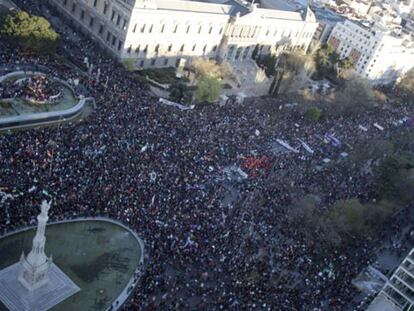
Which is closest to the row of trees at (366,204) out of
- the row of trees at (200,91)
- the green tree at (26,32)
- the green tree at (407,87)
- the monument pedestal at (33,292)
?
the row of trees at (200,91)

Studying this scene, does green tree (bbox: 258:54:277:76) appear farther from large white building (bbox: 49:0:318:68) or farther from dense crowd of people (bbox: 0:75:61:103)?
dense crowd of people (bbox: 0:75:61:103)

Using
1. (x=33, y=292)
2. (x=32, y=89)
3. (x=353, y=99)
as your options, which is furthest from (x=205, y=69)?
(x=33, y=292)

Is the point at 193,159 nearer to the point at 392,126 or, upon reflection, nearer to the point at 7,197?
the point at 7,197

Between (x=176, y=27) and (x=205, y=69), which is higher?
(x=176, y=27)

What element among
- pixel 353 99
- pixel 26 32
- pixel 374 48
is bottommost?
pixel 353 99

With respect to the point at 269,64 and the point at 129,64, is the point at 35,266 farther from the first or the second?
the point at 269,64

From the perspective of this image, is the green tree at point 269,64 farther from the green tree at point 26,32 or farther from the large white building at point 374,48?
the green tree at point 26,32

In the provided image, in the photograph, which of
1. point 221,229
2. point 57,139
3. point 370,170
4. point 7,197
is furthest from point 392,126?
point 7,197

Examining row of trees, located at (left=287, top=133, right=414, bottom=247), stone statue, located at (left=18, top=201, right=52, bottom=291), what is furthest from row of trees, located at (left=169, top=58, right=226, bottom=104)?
stone statue, located at (left=18, top=201, right=52, bottom=291)
